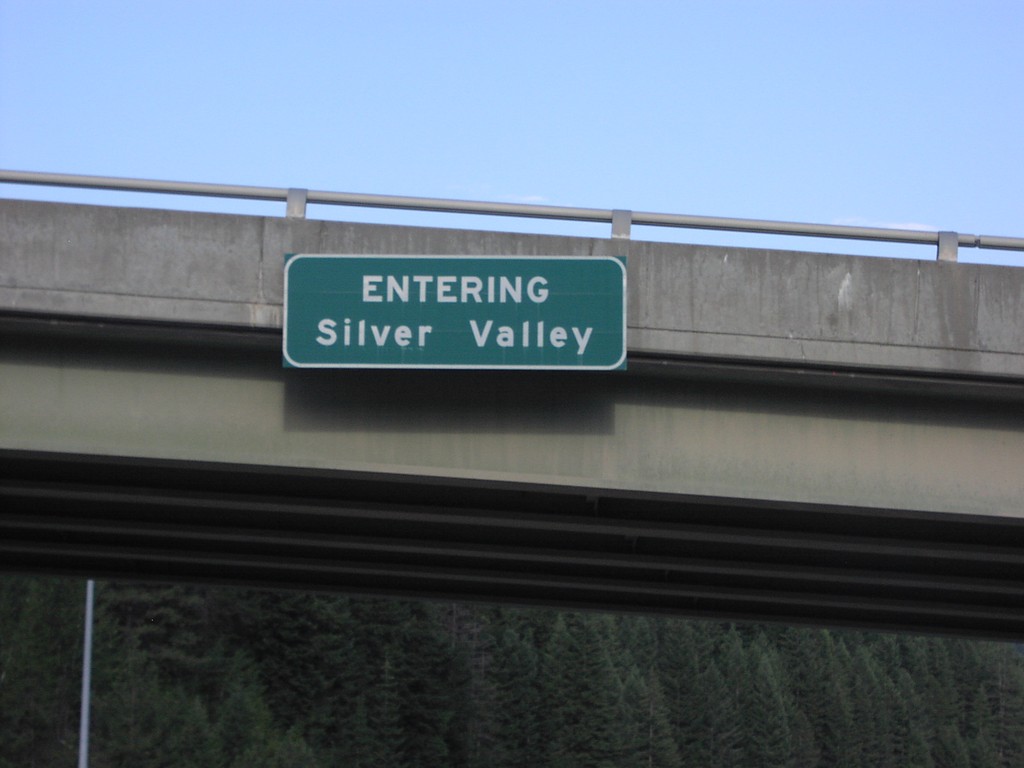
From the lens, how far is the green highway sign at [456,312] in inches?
440

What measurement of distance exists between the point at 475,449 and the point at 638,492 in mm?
1274

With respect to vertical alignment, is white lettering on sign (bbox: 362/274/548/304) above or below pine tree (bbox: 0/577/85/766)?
above

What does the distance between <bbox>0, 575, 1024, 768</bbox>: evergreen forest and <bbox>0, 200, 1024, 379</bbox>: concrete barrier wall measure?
31.0 m

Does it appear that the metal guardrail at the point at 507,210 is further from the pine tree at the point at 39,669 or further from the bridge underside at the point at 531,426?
the pine tree at the point at 39,669

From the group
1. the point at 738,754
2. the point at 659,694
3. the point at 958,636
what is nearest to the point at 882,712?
the point at 738,754

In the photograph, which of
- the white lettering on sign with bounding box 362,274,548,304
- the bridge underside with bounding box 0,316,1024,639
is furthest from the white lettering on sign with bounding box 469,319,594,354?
the bridge underside with bounding box 0,316,1024,639

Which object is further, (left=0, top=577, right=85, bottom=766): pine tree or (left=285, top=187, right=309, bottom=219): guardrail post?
(left=0, top=577, right=85, bottom=766): pine tree

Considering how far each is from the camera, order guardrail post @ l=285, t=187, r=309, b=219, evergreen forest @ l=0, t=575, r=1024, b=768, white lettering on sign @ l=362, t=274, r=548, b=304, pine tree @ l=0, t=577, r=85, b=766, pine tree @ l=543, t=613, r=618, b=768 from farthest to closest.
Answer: pine tree @ l=543, t=613, r=618, b=768 < evergreen forest @ l=0, t=575, r=1024, b=768 < pine tree @ l=0, t=577, r=85, b=766 < guardrail post @ l=285, t=187, r=309, b=219 < white lettering on sign @ l=362, t=274, r=548, b=304

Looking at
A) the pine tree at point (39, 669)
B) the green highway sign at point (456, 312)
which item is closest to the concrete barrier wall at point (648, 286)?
the green highway sign at point (456, 312)

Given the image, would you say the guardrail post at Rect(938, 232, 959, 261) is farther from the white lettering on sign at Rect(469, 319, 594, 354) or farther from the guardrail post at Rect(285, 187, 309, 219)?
the guardrail post at Rect(285, 187, 309, 219)

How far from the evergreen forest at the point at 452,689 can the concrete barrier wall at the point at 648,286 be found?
102 ft

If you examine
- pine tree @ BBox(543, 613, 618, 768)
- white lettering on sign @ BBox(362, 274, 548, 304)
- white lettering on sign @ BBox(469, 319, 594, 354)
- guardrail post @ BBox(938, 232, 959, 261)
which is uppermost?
guardrail post @ BBox(938, 232, 959, 261)

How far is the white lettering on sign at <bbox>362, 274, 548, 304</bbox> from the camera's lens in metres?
11.2

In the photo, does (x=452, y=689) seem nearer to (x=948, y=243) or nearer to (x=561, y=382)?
(x=561, y=382)
